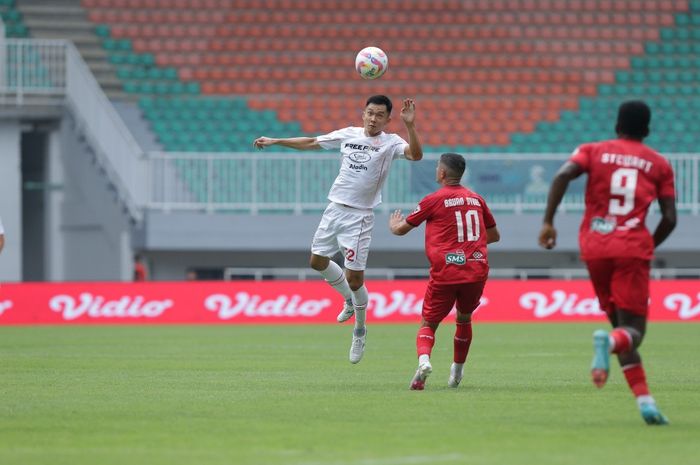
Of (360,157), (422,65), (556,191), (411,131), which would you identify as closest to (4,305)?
(422,65)

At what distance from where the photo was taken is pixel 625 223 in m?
8.88

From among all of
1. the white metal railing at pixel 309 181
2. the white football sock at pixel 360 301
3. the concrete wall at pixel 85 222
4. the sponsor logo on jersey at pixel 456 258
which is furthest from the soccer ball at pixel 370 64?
the concrete wall at pixel 85 222

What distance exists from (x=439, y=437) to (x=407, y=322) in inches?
747

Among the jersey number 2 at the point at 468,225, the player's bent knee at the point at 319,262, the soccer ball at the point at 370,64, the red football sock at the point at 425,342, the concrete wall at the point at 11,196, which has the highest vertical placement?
the soccer ball at the point at 370,64

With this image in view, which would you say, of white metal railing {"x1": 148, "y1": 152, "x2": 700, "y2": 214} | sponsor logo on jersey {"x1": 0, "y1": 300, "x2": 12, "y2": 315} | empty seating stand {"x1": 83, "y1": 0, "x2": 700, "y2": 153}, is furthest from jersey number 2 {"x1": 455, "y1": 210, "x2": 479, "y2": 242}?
empty seating stand {"x1": 83, "y1": 0, "x2": 700, "y2": 153}

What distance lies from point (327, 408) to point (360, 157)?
400 cm

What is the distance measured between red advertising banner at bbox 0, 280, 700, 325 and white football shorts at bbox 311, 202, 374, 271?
13.0 m

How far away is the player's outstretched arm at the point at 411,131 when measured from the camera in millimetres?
11719

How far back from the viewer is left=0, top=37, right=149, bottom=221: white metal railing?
2988 cm

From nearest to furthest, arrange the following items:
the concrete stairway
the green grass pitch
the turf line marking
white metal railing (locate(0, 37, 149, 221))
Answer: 1. the turf line marking
2. the green grass pitch
3. white metal railing (locate(0, 37, 149, 221))
4. the concrete stairway

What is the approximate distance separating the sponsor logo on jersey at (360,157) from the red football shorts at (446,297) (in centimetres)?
196

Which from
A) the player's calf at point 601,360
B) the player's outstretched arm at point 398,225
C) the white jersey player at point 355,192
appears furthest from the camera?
the white jersey player at point 355,192

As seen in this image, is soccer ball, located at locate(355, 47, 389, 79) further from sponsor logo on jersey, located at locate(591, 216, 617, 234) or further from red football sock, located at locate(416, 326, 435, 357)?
sponsor logo on jersey, located at locate(591, 216, 617, 234)

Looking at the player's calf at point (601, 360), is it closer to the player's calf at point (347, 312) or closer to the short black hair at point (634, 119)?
the short black hair at point (634, 119)
